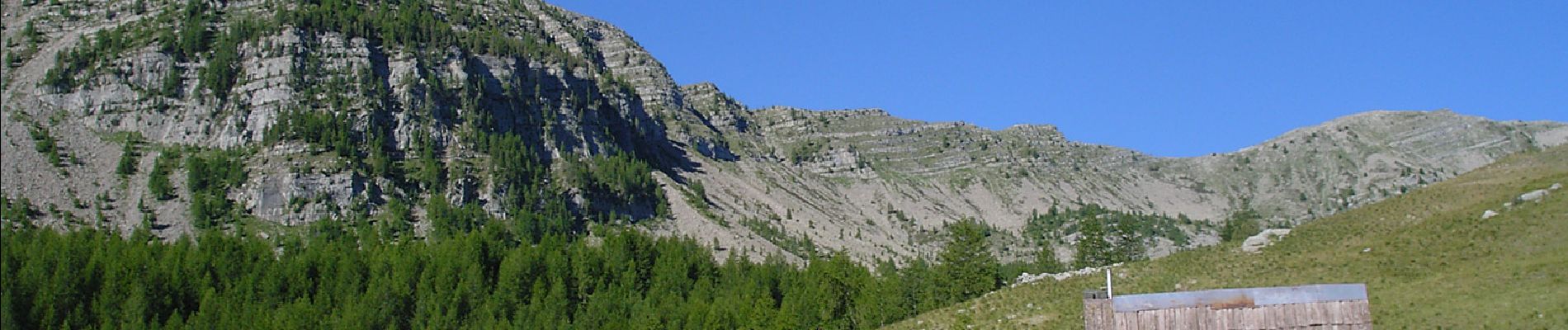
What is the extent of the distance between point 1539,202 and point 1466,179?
48.6 ft

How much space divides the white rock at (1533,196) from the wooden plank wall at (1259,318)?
5233 centimetres

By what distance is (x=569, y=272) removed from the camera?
163500mm

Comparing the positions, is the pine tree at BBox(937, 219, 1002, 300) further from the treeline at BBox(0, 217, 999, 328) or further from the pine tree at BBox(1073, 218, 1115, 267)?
the pine tree at BBox(1073, 218, 1115, 267)

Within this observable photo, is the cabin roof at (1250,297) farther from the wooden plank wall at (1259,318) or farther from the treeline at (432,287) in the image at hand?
the treeline at (432,287)

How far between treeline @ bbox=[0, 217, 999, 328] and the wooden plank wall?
77.4 m

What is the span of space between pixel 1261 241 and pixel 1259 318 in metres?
55.1

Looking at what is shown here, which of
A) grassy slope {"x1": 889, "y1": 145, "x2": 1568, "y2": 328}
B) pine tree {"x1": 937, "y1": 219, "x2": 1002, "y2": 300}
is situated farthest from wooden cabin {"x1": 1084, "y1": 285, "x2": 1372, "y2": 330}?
pine tree {"x1": 937, "y1": 219, "x2": 1002, "y2": 300}

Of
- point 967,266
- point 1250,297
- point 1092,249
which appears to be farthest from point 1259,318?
point 1092,249

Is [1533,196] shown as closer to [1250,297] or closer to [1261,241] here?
[1261,241]

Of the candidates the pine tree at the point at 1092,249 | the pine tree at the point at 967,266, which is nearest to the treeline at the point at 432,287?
the pine tree at the point at 967,266

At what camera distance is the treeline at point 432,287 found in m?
123

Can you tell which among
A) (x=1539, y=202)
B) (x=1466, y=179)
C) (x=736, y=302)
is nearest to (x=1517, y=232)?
(x=1539, y=202)

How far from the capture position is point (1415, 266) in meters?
73.1

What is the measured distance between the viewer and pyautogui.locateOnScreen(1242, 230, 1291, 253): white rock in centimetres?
8531
